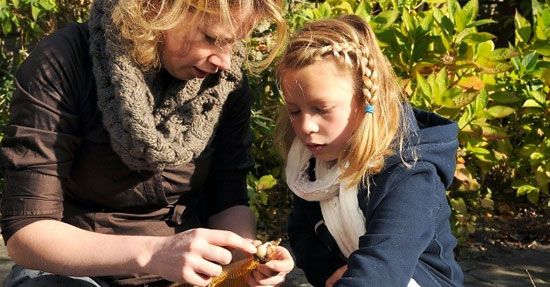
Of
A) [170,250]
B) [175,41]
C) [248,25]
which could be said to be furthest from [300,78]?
[170,250]

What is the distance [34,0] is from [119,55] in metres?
2.16

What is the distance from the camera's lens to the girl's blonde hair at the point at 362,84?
226cm

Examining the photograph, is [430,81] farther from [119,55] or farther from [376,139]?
[119,55]

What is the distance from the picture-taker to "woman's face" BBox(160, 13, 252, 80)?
2.16 metres

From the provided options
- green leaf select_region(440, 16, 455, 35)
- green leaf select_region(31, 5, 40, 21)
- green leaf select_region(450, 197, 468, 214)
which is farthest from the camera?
green leaf select_region(31, 5, 40, 21)

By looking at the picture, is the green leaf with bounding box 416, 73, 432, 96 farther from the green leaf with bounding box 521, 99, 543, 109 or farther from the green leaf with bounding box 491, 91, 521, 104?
the green leaf with bounding box 521, 99, 543, 109

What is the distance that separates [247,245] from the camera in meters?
2.15

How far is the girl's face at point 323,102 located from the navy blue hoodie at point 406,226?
0.16 meters

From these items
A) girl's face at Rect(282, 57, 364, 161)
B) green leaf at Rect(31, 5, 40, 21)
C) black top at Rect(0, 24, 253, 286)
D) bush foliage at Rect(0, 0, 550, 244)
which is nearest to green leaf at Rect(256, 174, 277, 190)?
bush foliage at Rect(0, 0, 550, 244)

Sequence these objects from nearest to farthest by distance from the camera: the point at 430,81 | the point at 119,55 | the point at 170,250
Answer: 1. the point at 170,250
2. the point at 119,55
3. the point at 430,81

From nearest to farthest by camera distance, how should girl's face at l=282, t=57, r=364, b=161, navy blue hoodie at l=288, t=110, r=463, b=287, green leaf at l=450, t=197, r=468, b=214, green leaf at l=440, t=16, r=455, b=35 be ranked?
navy blue hoodie at l=288, t=110, r=463, b=287 → girl's face at l=282, t=57, r=364, b=161 → green leaf at l=440, t=16, r=455, b=35 → green leaf at l=450, t=197, r=468, b=214

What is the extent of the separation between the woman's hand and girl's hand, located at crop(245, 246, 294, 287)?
0.17m

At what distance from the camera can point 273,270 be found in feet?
7.29

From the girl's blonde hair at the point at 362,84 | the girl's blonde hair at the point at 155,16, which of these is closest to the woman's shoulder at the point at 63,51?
the girl's blonde hair at the point at 155,16
